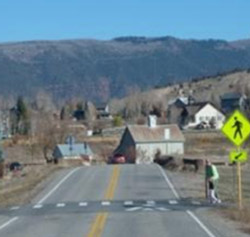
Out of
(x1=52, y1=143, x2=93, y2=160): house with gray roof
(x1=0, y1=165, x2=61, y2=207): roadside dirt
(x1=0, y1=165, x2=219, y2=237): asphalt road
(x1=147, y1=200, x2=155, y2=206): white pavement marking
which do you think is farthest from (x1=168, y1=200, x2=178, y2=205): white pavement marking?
(x1=52, y1=143, x2=93, y2=160): house with gray roof

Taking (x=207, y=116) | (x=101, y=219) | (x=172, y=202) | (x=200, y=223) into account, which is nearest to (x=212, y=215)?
(x=200, y=223)

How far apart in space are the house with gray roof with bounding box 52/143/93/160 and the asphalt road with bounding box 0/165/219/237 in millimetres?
43793

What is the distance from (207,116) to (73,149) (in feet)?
188

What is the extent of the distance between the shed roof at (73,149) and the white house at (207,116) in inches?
1947

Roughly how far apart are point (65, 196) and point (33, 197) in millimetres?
1453

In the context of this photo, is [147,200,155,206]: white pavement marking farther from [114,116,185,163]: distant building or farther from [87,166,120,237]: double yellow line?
[114,116,185,163]: distant building

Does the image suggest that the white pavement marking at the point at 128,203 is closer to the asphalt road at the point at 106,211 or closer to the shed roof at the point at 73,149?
the asphalt road at the point at 106,211

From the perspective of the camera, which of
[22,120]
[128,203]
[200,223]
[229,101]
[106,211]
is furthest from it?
[229,101]

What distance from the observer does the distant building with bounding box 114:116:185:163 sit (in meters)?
110

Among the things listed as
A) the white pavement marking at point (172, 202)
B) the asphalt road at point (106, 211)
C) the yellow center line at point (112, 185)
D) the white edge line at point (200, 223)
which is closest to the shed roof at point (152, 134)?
the yellow center line at point (112, 185)

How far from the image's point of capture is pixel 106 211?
35750 mm

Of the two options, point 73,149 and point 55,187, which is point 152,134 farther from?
point 55,187

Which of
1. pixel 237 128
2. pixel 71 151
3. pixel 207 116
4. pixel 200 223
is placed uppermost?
pixel 237 128

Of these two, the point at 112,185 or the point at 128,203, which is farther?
the point at 112,185
